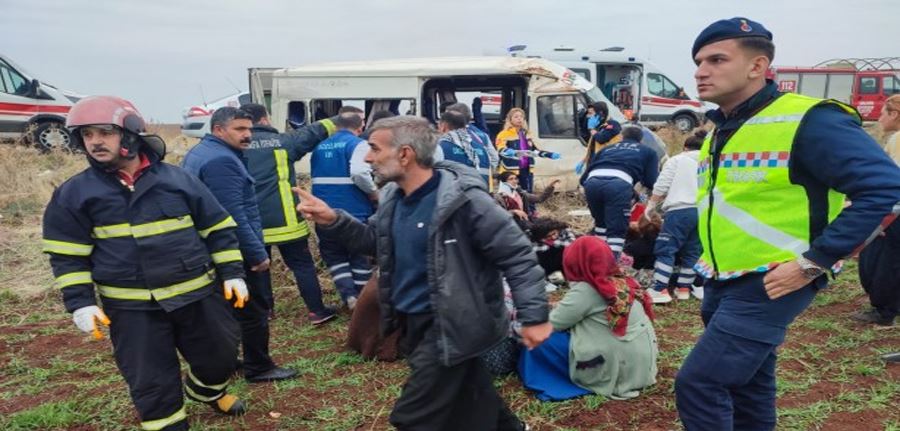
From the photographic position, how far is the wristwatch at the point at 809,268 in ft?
6.43

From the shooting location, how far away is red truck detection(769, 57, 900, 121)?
79.9 ft

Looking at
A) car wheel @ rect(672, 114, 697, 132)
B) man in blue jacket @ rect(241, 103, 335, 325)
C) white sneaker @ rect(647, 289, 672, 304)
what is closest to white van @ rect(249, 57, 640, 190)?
white sneaker @ rect(647, 289, 672, 304)

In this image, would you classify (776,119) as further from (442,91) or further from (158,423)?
(442,91)

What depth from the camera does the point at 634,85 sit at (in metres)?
18.2

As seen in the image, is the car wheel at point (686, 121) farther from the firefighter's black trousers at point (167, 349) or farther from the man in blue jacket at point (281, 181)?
the firefighter's black trousers at point (167, 349)

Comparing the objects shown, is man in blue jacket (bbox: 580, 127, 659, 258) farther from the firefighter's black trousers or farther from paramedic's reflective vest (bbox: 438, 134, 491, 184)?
the firefighter's black trousers

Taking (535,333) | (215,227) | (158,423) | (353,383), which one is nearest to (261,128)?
(215,227)

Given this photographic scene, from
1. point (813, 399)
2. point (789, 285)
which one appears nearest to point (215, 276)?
point (789, 285)

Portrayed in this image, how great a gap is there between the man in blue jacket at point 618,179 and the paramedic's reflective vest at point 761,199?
358 centimetres

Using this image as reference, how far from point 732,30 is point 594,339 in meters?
2.06

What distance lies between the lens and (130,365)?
281 centimetres

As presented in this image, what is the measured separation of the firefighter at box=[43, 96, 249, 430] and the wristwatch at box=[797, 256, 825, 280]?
2.54 meters

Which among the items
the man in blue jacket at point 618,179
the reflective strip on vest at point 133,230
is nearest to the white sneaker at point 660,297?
the man in blue jacket at point 618,179

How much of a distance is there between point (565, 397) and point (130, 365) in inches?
94.2
